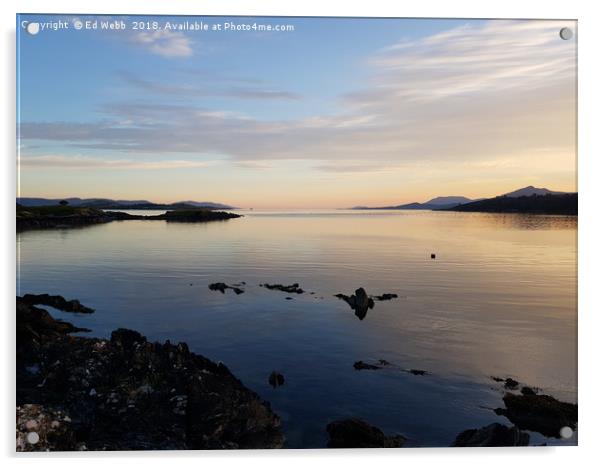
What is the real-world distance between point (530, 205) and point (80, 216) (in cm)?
1146

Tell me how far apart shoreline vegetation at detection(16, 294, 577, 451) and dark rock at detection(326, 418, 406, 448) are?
20mm

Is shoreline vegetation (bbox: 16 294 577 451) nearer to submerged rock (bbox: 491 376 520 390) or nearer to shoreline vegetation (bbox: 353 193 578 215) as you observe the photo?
submerged rock (bbox: 491 376 520 390)

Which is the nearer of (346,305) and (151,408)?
(151,408)

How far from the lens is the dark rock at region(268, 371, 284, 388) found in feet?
30.2

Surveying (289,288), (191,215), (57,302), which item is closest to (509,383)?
(289,288)

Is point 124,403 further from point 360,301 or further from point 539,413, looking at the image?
point 539,413

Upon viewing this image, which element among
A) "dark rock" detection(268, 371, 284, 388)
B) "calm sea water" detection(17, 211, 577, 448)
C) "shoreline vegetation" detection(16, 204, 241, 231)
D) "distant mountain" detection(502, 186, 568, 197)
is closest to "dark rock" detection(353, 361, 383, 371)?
"calm sea water" detection(17, 211, 577, 448)

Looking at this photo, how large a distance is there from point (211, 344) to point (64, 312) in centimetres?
360

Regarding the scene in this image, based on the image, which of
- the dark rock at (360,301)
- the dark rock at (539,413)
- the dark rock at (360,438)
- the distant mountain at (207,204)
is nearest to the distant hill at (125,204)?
the distant mountain at (207,204)

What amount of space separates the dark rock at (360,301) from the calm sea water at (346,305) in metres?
0.23

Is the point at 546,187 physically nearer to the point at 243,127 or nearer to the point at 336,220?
the point at 336,220

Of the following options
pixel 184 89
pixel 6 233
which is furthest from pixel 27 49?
pixel 6 233

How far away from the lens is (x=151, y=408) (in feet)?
26.7

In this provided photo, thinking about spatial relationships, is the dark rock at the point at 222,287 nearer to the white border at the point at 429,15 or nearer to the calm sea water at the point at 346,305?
the calm sea water at the point at 346,305
